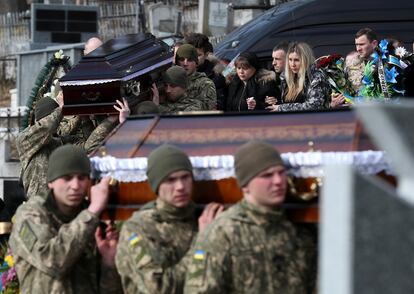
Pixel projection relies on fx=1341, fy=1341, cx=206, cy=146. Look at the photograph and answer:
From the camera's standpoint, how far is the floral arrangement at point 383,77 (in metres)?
10.9

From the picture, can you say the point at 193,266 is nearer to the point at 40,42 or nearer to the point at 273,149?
the point at 273,149

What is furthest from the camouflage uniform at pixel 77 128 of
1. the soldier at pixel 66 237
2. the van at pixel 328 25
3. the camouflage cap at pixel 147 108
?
the soldier at pixel 66 237

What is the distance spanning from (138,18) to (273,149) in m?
26.1

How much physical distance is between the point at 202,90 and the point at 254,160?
478 centimetres

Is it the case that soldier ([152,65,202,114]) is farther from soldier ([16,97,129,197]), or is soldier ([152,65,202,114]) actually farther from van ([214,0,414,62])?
van ([214,0,414,62])

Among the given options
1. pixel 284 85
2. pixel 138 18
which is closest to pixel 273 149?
pixel 284 85

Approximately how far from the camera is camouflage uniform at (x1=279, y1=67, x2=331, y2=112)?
409 inches

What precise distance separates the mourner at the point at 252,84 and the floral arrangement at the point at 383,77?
2.62ft

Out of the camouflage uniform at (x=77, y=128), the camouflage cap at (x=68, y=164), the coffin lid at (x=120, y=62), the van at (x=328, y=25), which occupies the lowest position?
the camouflage cap at (x=68, y=164)

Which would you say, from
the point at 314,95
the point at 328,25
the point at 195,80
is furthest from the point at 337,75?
the point at 328,25

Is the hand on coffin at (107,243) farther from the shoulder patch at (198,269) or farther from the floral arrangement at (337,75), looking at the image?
the floral arrangement at (337,75)

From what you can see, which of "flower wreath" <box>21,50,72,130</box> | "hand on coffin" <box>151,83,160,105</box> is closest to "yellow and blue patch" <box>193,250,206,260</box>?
"hand on coffin" <box>151,83,160,105</box>

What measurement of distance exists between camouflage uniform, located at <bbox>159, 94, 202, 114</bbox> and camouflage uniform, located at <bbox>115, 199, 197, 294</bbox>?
348 centimetres

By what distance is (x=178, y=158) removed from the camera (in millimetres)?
6250
